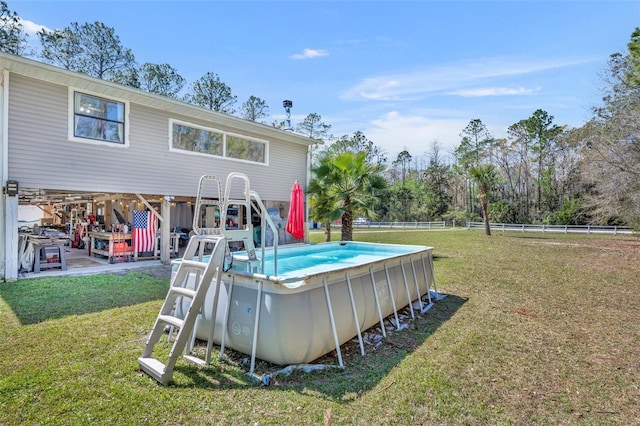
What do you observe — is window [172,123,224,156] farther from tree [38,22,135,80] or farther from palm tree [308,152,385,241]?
tree [38,22,135,80]

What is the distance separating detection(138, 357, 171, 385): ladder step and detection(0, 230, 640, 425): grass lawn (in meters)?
0.07

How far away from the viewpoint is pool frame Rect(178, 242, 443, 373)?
11.3 ft

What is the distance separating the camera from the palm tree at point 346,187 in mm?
10688

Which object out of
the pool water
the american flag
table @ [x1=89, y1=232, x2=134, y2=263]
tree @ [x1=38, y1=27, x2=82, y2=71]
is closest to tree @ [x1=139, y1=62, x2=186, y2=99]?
tree @ [x1=38, y1=27, x2=82, y2=71]

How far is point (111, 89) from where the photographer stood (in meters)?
8.10

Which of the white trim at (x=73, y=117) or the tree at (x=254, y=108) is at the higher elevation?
the tree at (x=254, y=108)

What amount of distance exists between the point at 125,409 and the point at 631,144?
20294 mm

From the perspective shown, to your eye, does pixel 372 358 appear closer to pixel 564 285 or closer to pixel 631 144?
pixel 564 285

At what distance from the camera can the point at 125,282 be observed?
23.8ft

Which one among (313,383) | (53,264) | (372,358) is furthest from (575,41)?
(53,264)

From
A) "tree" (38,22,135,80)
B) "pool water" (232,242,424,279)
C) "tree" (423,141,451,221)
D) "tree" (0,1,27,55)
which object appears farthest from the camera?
"tree" (423,141,451,221)

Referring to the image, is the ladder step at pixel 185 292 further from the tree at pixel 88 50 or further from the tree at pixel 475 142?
the tree at pixel 475 142

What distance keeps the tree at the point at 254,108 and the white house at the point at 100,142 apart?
21.6 m

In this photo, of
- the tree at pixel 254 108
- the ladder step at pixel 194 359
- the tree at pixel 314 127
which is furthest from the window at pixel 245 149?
the tree at pixel 314 127
